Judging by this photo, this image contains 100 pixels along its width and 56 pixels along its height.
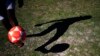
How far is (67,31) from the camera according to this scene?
758cm

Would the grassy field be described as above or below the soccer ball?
below

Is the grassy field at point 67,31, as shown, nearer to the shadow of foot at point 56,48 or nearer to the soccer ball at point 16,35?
the shadow of foot at point 56,48

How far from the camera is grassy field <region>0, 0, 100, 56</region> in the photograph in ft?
21.9

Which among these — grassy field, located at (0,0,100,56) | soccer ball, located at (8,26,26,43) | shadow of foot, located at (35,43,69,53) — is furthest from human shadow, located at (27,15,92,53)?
soccer ball, located at (8,26,26,43)

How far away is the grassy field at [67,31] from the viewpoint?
21.9 ft

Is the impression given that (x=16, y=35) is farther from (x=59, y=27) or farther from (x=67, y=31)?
(x=59, y=27)

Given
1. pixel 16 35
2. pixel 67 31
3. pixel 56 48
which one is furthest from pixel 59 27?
pixel 16 35

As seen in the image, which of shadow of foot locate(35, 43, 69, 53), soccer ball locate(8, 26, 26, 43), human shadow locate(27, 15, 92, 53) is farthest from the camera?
human shadow locate(27, 15, 92, 53)

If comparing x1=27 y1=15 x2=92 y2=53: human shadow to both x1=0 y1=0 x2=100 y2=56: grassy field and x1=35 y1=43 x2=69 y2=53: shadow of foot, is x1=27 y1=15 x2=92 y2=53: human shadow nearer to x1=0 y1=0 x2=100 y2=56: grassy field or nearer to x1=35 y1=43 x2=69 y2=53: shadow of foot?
x1=35 y1=43 x2=69 y2=53: shadow of foot

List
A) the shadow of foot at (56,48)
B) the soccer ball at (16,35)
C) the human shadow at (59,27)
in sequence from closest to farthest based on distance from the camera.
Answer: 1. the soccer ball at (16,35)
2. the shadow of foot at (56,48)
3. the human shadow at (59,27)

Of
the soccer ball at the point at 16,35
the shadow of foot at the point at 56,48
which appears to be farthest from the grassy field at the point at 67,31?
the soccer ball at the point at 16,35

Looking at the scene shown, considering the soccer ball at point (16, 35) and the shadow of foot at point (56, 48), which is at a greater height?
the soccer ball at point (16, 35)

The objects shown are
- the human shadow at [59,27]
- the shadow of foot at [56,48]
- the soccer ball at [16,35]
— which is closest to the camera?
the soccer ball at [16,35]

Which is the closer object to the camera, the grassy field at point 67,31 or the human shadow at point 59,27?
the grassy field at point 67,31
